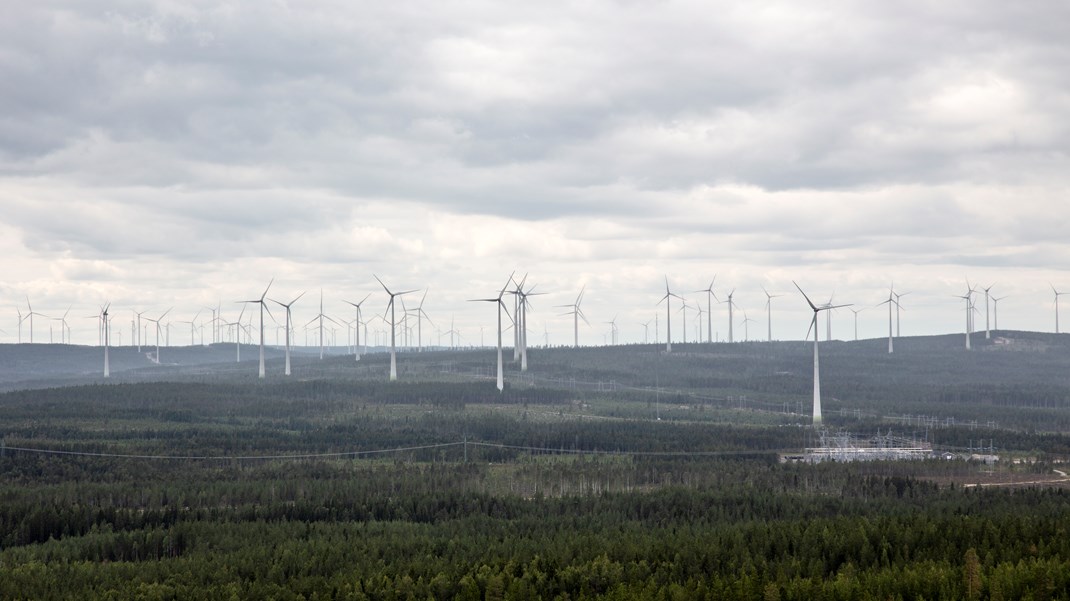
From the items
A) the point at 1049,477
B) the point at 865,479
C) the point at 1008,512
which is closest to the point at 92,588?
the point at 1008,512

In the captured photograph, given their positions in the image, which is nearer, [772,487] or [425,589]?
[425,589]

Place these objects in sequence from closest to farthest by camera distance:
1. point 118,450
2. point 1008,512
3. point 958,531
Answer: point 958,531
point 1008,512
point 118,450

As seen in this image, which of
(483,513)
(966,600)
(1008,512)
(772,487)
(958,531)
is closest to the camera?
(966,600)

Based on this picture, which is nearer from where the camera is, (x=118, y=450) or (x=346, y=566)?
(x=346, y=566)

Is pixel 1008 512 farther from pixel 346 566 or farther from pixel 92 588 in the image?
pixel 92 588

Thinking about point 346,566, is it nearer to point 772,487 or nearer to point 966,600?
point 966,600

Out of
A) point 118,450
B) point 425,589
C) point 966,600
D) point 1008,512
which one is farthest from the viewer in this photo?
point 118,450

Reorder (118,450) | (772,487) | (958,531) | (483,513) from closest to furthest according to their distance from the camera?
(958,531) → (483,513) → (772,487) → (118,450)

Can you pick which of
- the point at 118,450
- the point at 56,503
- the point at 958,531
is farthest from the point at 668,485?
the point at 118,450

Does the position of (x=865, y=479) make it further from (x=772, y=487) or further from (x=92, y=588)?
(x=92, y=588)
